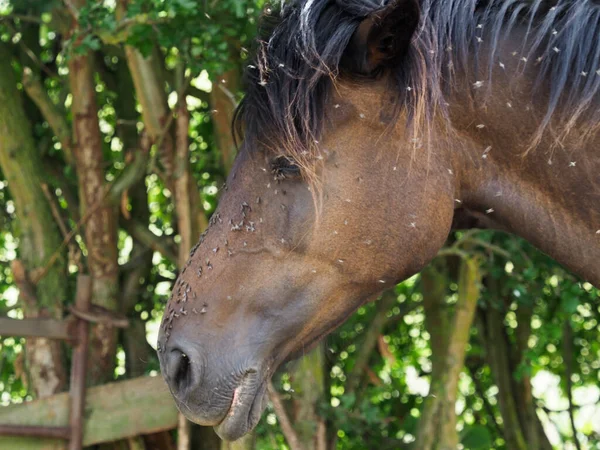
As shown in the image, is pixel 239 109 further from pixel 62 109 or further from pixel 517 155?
pixel 62 109

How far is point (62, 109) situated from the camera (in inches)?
174

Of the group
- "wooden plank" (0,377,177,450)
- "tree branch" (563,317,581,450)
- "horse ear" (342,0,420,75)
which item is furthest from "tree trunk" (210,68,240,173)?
"tree branch" (563,317,581,450)

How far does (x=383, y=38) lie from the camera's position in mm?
1982

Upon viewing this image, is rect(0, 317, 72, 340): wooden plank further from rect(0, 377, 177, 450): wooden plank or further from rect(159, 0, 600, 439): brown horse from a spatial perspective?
rect(159, 0, 600, 439): brown horse

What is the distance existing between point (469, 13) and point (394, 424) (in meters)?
3.08

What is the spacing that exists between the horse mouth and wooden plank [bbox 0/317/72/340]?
6.03 ft

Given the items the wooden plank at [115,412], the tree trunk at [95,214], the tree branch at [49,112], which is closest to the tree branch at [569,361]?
the wooden plank at [115,412]

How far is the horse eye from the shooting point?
2070mm

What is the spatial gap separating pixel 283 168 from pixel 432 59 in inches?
17.7

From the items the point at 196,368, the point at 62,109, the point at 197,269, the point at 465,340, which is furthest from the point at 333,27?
the point at 62,109

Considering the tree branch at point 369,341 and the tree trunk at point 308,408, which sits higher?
the tree trunk at point 308,408

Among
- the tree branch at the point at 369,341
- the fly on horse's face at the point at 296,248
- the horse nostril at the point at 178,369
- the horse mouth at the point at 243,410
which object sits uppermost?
the fly on horse's face at the point at 296,248

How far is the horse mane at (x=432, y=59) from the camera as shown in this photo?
195 cm

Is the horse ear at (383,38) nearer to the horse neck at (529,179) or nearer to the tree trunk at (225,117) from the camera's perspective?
the horse neck at (529,179)
